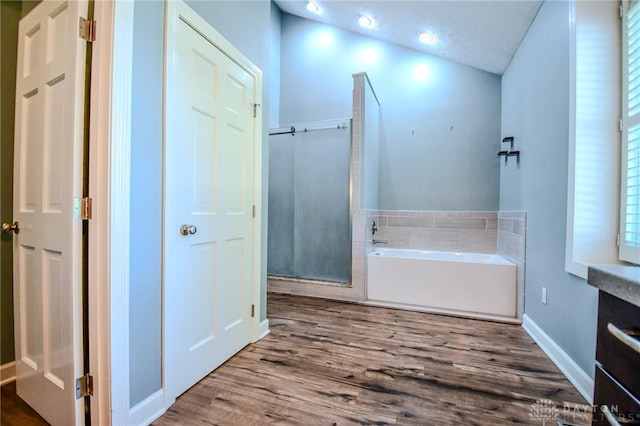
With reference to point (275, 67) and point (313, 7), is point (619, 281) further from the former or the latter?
point (275, 67)

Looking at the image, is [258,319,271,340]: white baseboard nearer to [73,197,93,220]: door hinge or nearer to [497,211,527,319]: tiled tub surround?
[73,197,93,220]: door hinge

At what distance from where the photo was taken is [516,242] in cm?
262

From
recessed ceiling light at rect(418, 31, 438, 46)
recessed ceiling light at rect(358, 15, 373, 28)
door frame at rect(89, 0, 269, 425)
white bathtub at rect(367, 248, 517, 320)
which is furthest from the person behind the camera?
recessed ceiling light at rect(358, 15, 373, 28)

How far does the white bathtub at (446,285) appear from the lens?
2.61 meters

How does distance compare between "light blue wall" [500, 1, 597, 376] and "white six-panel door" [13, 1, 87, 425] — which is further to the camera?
"light blue wall" [500, 1, 597, 376]

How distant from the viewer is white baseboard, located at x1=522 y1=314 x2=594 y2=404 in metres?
1.48

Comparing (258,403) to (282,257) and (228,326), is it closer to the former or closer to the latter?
(228,326)

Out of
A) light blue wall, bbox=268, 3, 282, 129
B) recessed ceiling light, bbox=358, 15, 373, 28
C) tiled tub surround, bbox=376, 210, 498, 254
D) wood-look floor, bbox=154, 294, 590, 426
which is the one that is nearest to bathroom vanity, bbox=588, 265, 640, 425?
wood-look floor, bbox=154, 294, 590, 426

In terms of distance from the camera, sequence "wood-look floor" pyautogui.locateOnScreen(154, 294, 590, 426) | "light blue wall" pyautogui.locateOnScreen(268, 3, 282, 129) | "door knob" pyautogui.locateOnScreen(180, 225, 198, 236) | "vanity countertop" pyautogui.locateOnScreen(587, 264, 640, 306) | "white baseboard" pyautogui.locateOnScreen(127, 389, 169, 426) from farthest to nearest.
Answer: "light blue wall" pyautogui.locateOnScreen(268, 3, 282, 129) → "door knob" pyautogui.locateOnScreen(180, 225, 198, 236) → "wood-look floor" pyautogui.locateOnScreen(154, 294, 590, 426) → "white baseboard" pyautogui.locateOnScreen(127, 389, 169, 426) → "vanity countertop" pyautogui.locateOnScreen(587, 264, 640, 306)

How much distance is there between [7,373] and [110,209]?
149 cm

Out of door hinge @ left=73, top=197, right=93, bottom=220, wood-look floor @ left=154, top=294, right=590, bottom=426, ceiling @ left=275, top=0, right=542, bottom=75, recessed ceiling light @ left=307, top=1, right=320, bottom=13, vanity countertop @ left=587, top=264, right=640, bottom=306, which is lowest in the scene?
wood-look floor @ left=154, top=294, right=590, bottom=426

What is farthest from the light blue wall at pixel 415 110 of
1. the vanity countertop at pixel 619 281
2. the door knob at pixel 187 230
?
the vanity countertop at pixel 619 281

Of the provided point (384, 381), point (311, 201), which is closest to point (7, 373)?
point (384, 381)

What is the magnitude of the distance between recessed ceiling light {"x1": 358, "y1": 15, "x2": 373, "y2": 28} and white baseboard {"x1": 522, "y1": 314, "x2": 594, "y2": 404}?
348 centimetres
